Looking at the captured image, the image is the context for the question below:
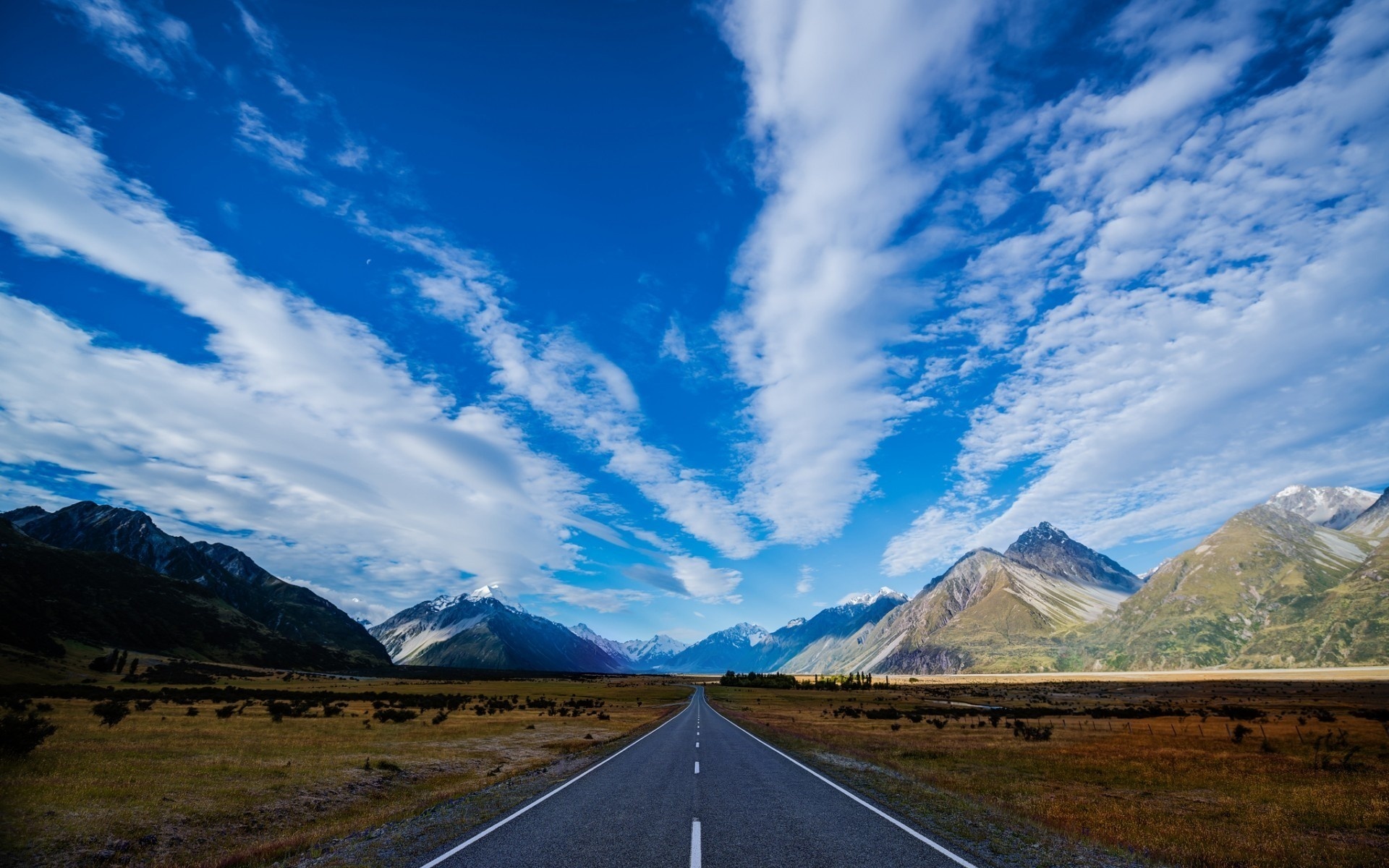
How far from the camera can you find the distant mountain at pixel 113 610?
115125 mm

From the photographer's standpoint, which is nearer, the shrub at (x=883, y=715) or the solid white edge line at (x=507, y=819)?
the solid white edge line at (x=507, y=819)

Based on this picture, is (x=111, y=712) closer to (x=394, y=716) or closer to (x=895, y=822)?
(x=394, y=716)

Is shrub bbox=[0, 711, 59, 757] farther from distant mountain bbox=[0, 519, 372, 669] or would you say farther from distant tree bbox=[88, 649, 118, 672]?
distant mountain bbox=[0, 519, 372, 669]

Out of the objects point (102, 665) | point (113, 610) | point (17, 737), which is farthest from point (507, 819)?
point (113, 610)

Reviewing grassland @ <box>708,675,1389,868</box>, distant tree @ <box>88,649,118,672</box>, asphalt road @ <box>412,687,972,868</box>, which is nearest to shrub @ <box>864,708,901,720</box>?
grassland @ <box>708,675,1389,868</box>

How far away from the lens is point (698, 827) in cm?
1173

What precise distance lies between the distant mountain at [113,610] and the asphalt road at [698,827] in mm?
118943

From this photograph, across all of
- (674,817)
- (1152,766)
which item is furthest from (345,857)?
(1152,766)

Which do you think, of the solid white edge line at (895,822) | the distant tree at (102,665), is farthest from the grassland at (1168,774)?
the distant tree at (102,665)

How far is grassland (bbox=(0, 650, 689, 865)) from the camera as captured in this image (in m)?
11.4

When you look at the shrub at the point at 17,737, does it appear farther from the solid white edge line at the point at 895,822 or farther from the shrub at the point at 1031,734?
the shrub at the point at 1031,734

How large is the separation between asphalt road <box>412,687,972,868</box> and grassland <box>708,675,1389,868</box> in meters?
4.90

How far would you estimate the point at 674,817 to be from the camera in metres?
12.7

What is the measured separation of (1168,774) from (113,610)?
21089 cm
